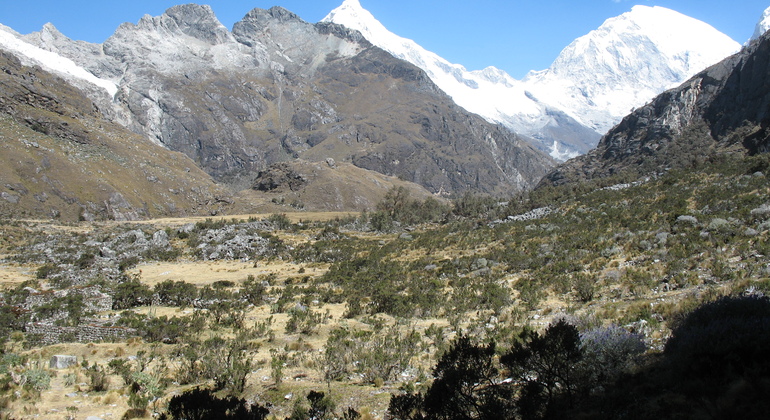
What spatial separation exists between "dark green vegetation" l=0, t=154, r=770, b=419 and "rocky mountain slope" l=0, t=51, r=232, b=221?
64.9 metres

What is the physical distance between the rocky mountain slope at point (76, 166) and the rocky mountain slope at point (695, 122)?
109m

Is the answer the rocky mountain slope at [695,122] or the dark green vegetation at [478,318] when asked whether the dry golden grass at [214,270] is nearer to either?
the dark green vegetation at [478,318]

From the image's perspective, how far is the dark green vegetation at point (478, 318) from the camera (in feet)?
23.0

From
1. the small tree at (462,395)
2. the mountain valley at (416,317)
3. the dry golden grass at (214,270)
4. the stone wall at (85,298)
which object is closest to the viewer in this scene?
the small tree at (462,395)

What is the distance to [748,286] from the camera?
446 inches

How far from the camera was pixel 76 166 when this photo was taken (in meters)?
99.7

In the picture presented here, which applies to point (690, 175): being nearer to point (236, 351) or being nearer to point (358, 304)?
point (358, 304)

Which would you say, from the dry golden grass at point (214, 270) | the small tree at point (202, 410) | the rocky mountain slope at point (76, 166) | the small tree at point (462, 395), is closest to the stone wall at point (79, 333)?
the small tree at point (202, 410)

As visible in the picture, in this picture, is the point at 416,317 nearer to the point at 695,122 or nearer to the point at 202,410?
the point at 202,410

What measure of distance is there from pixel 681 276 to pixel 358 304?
1236cm

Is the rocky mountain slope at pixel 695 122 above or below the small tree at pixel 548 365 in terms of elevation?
above

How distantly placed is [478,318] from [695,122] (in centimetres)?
13177

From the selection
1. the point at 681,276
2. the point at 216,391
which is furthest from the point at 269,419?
the point at 681,276

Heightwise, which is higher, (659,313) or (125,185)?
(125,185)
